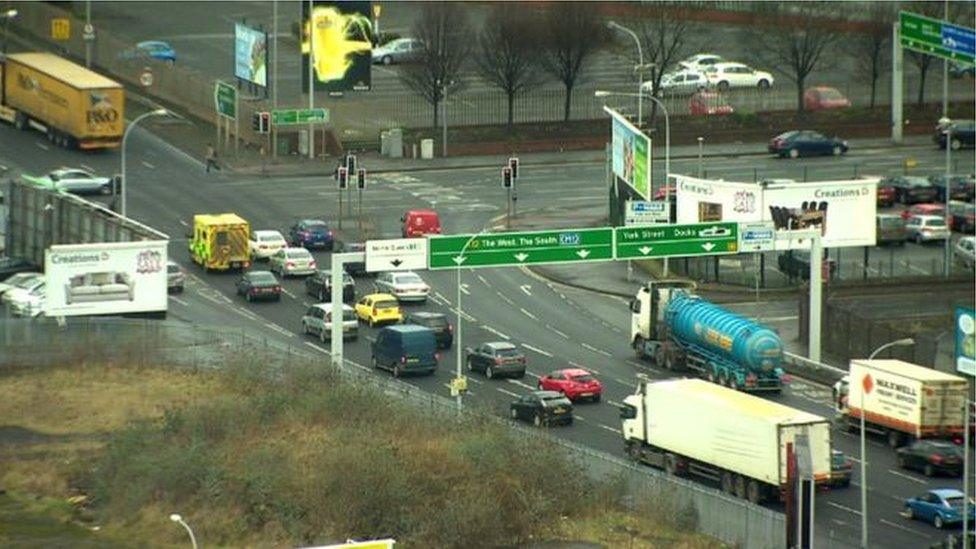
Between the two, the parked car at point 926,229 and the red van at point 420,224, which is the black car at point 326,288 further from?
the parked car at point 926,229

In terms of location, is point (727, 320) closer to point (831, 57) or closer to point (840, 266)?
point (840, 266)

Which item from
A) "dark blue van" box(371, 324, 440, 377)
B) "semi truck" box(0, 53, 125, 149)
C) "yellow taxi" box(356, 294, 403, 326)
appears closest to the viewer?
"dark blue van" box(371, 324, 440, 377)

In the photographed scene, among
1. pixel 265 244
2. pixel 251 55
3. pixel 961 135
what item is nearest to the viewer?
pixel 265 244

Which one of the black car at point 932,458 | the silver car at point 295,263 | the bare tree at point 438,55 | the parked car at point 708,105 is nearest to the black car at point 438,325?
the silver car at point 295,263

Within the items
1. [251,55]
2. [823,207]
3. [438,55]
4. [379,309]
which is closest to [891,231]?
[823,207]

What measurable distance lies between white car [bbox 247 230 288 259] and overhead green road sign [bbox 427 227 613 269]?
817 inches

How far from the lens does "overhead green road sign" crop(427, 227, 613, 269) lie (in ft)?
270

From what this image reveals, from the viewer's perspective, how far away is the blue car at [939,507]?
69.2 metres

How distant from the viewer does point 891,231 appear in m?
109

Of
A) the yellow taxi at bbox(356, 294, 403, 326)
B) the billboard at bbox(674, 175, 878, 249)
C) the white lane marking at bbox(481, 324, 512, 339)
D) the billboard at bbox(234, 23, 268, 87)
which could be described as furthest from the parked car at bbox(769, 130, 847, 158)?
the yellow taxi at bbox(356, 294, 403, 326)

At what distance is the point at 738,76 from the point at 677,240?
177 ft

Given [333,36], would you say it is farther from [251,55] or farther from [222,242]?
[222,242]

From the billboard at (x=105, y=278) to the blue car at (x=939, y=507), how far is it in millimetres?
30498

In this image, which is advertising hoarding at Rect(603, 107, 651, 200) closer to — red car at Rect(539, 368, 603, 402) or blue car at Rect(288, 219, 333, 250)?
blue car at Rect(288, 219, 333, 250)
